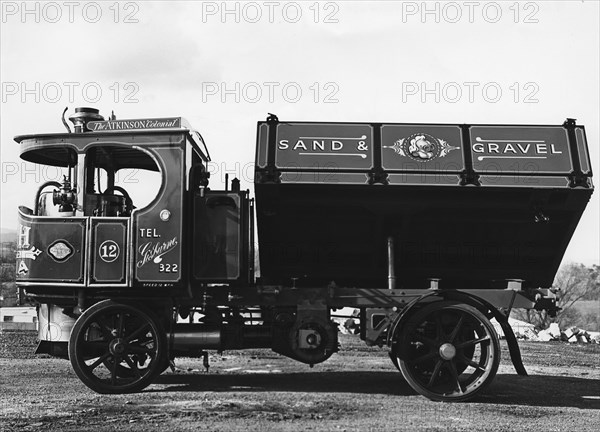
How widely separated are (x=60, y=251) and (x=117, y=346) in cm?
128

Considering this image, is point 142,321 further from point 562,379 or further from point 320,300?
point 562,379

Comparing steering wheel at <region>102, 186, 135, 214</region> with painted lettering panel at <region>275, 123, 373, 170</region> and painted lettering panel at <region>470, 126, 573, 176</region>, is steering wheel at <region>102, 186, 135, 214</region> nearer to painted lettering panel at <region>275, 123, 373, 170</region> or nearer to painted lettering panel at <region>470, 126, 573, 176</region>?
painted lettering panel at <region>275, 123, 373, 170</region>

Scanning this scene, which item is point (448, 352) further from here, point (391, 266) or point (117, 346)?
point (117, 346)

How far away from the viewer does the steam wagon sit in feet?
25.7

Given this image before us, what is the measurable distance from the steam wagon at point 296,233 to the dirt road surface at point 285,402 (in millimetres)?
484

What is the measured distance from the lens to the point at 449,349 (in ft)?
26.0

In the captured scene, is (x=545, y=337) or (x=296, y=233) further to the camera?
(x=545, y=337)

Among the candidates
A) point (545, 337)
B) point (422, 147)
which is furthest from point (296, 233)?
point (545, 337)

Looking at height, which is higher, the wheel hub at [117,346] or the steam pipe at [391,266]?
the steam pipe at [391,266]

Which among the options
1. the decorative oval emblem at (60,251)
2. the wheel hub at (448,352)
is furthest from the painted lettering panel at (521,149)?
the decorative oval emblem at (60,251)

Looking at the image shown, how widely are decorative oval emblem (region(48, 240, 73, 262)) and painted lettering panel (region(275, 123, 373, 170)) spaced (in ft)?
8.51

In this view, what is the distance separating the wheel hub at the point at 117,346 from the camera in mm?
7961

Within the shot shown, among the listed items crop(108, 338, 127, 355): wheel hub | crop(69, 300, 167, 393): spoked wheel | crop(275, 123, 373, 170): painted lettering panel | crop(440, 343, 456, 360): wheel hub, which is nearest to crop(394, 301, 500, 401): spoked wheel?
crop(440, 343, 456, 360): wheel hub

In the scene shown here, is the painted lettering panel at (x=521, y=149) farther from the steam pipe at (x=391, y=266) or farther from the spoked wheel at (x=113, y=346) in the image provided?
the spoked wheel at (x=113, y=346)
